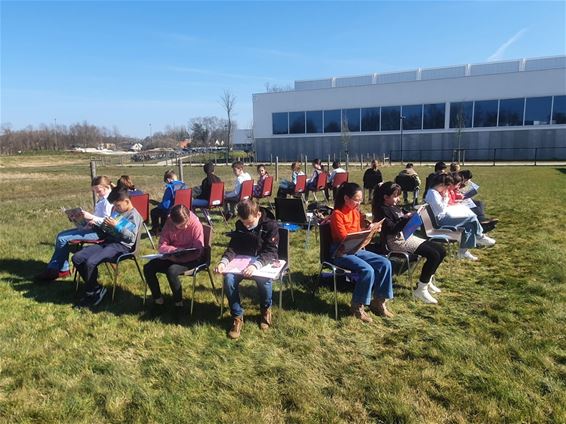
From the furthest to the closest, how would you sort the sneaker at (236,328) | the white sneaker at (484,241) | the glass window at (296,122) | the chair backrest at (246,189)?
1. the glass window at (296,122)
2. the chair backrest at (246,189)
3. the white sneaker at (484,241)
4. the sneaker at (236,328)

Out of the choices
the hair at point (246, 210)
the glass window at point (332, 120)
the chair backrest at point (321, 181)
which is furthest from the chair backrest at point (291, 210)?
the glass window at point (332, 120)

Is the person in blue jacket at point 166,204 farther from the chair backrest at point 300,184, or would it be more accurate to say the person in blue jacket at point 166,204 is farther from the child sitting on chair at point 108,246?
the chair backrest at point 300,184

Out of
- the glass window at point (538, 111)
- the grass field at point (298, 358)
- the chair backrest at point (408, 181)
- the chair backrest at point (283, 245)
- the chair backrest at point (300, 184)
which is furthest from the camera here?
the glass window at point (538, 111)

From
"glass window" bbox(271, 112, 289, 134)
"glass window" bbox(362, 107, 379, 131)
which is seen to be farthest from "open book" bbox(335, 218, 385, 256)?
"glass window" bbox(271, 112, 289, 134)

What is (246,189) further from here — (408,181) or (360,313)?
(360,313)

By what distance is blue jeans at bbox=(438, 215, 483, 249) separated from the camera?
6.01 meters

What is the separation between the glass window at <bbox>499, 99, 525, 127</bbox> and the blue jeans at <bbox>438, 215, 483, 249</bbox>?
33282 mm

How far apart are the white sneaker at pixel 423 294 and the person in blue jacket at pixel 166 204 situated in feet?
15.2

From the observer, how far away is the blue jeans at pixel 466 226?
6008 millimetres

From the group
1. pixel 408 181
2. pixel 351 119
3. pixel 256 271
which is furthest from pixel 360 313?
pixel 351 119

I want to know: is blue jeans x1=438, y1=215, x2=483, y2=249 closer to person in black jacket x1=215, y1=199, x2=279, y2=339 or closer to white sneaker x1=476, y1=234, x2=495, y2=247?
white sneaker x1=476, y1=234, x2=495, y2=247

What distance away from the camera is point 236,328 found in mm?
3885

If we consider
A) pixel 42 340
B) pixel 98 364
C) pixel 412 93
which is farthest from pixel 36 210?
pixel 412 93

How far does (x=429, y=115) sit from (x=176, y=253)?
1462 inches
